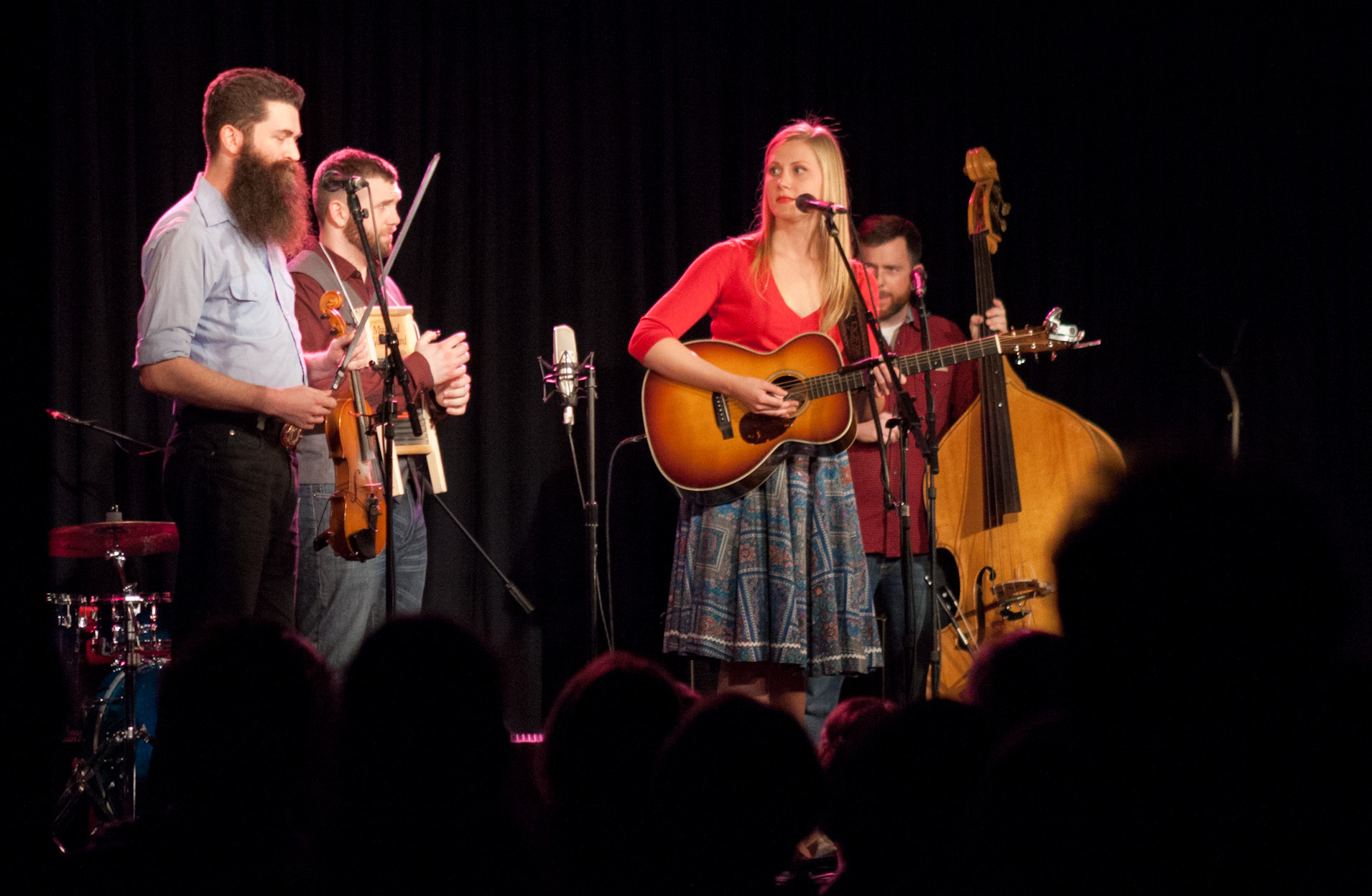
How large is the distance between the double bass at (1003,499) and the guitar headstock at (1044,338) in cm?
32

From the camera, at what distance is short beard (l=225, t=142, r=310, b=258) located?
322cm

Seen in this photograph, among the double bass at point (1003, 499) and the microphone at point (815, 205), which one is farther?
the double bass at point (1003, 499)

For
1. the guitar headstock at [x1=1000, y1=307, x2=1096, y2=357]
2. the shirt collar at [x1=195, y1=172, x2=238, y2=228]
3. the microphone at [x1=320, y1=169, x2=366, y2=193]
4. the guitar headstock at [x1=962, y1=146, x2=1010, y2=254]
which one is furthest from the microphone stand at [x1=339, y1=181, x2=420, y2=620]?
the guitar headstock at [x1=962, y1=146, x2=1010, y2=254]

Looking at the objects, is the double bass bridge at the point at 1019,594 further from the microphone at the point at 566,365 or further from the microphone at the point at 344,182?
the microphone at the point at 344,182

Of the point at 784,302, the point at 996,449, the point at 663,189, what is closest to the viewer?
the point at 784,302

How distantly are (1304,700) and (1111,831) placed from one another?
23cm

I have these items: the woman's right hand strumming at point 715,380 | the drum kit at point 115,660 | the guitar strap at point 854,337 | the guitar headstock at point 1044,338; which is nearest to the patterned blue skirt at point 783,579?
the woman's right hand strumming at point 715,380

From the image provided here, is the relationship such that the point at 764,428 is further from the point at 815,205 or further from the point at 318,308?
the point at 318,308

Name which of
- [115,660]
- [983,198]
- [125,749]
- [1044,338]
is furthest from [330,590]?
[983,198]

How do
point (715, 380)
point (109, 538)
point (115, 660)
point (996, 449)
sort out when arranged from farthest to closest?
point (115, 660) → point (109, 538) → point (996, 449) → point (715, 380)

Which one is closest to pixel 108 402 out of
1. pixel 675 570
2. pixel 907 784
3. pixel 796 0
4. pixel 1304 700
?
pixel 675 570

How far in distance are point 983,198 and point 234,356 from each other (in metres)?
2.71

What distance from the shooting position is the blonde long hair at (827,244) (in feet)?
11.5

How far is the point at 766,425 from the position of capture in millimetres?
3410
